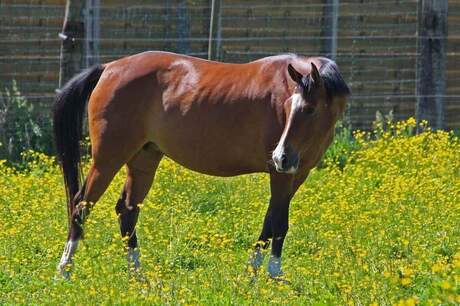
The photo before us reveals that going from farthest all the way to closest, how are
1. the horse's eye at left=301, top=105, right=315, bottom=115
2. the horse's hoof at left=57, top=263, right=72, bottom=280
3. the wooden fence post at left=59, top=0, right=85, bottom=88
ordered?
the wooden fence post at left=59, top=0, right=85, bottom=88, the horse's eye at left=301, top=105, right=315, bottom=115, the horse's hoof at left=57, top=263, right=72, bottom=280

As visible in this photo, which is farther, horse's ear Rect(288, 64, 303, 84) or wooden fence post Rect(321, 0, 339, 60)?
Result: wooden fence post Rect(321, 0, 339, 60)

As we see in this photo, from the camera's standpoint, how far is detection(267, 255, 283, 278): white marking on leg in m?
8.11

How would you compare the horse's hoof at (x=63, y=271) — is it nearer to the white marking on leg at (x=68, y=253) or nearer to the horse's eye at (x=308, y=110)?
the white marking on leg at (x=68, y=253)

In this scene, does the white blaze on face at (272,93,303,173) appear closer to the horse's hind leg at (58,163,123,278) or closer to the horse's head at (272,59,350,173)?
the horse's head at (272,59,350,173)

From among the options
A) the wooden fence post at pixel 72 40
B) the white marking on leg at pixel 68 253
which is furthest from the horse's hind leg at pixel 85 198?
the wooden fence post at pixel 72 40

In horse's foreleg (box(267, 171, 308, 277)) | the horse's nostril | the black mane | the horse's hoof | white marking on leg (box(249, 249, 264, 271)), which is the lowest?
the horse's hoof

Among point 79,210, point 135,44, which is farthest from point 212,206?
point 135,44

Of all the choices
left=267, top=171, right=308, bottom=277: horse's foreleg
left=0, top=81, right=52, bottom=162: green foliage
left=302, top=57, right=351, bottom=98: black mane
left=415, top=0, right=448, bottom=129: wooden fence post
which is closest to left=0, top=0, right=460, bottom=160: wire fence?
left=0, top=81, right=52, bottom=162: green foliage

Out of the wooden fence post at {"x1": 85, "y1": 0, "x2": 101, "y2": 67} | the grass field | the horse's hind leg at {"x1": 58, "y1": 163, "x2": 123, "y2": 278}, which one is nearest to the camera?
the grass field

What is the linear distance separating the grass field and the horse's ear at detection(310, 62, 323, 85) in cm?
99

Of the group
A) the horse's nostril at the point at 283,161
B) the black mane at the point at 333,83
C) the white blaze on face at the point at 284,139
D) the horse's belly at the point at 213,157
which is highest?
the black mane at the point at 333,83

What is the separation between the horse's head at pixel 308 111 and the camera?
795cm

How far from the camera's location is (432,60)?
1328 centimetres

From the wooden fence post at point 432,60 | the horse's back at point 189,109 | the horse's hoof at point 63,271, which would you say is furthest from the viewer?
the wooden fence post at point 432,60
